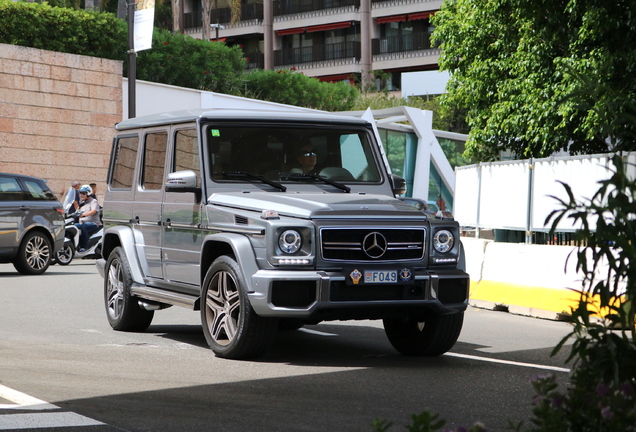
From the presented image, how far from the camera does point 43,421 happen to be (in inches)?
231

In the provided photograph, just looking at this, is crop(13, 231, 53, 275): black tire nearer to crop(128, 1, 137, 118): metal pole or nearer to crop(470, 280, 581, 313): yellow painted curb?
crop(128, 1, 137, 118): metal pole

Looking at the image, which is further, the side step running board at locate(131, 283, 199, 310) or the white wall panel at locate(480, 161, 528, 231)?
the white wall panel at locate(480, 161, 528, 231)

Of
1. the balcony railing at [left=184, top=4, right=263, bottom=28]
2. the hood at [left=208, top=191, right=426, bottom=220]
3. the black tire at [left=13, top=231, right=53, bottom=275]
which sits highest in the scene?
the balcony railing at [left=184, top=4, right=263, bottom=28]

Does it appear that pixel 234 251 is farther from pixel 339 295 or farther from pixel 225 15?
pixel 225 15

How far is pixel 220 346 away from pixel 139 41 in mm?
18728

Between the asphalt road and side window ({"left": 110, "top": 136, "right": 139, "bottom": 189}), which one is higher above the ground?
side window ({"left": 110, "top": 136, "right": 139, "bottom": 189})

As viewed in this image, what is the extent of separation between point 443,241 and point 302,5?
64433mm

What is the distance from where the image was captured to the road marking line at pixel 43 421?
226 inches

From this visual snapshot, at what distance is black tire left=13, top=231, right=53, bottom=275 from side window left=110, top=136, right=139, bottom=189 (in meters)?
7.90

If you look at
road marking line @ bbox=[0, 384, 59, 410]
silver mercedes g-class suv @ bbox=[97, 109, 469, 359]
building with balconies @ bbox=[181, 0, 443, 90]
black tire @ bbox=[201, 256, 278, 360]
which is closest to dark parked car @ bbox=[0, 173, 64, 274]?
silver mercedes g-class suv @ bbox=[97, 109, 469, 359]

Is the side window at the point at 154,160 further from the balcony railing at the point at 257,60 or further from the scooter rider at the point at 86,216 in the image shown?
the balcony railing at the point at 257,60

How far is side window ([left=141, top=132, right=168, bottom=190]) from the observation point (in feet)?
33.3

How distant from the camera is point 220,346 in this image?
8.59 m

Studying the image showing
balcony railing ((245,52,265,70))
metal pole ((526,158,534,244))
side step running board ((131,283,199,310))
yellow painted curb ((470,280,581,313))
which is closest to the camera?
side step running board ((131,283,199,310))
